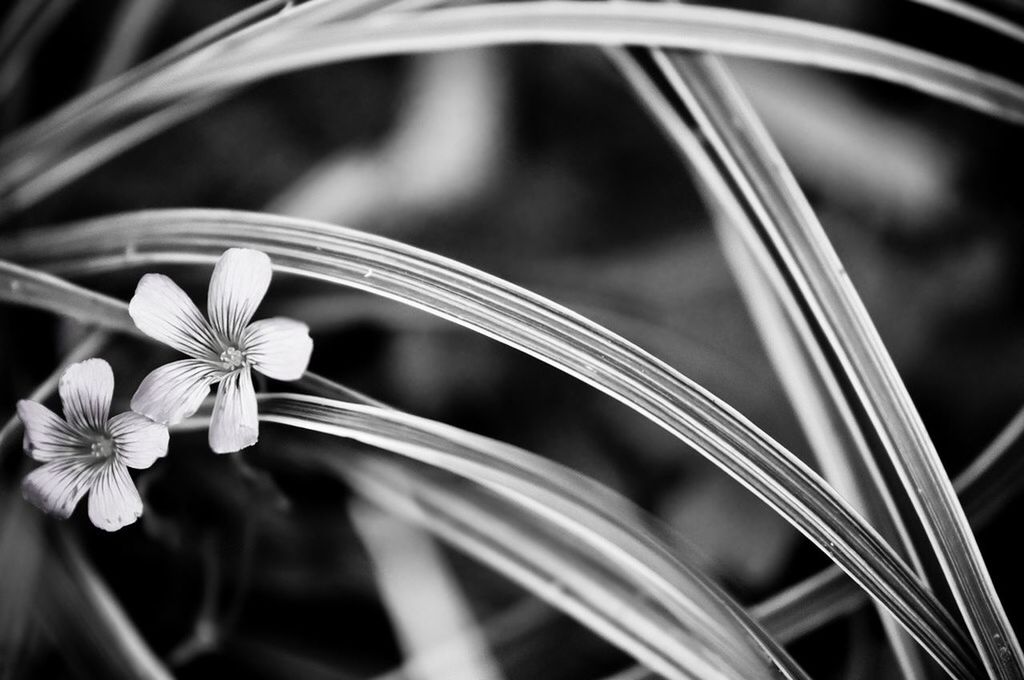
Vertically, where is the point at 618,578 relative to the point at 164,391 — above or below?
below

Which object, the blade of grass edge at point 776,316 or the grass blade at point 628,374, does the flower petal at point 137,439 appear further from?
the blade of grass edge at point 776,316

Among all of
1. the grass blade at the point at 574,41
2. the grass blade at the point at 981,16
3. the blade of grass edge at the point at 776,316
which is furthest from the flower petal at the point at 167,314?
the grass blade at the point at 981,16

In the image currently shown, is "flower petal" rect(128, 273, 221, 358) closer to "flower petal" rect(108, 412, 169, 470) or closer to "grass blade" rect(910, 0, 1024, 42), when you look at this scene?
"flower petal" rect(108, 412, 169, 470)

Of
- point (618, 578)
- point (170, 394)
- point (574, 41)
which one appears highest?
point (574, 41)

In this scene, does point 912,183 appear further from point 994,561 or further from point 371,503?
point 371,503

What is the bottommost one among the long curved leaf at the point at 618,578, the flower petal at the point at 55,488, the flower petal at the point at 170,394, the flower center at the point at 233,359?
the long curved leaf at the point at 618,578

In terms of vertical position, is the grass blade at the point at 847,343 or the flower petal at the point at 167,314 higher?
the flower petal at the point at 167,314

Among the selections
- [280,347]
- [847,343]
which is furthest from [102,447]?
[847,343]

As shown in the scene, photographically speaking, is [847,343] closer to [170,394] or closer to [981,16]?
[981,16]
